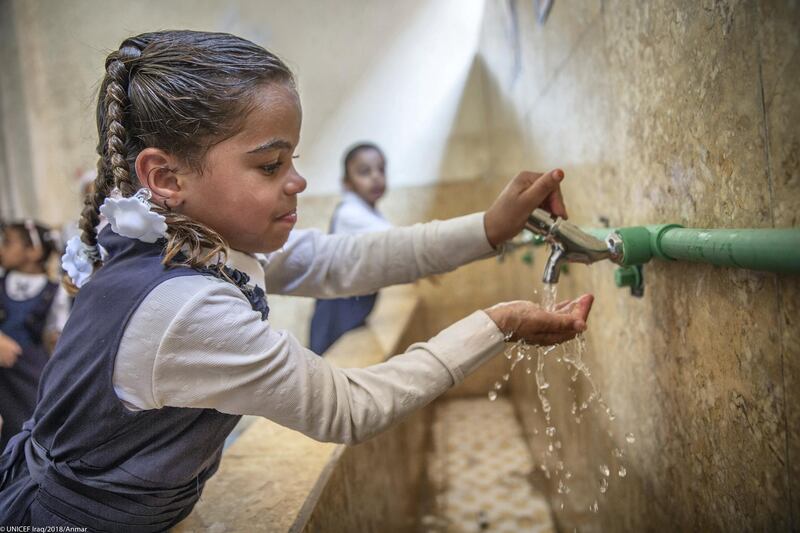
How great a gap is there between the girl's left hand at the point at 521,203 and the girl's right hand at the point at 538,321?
26 cm

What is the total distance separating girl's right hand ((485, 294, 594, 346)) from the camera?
0.76 metres

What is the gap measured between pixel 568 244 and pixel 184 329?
0.57 meters

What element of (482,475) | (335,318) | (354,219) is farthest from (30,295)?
(482,475)

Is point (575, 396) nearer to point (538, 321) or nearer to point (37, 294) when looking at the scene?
point (538, 321)

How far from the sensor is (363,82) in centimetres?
400

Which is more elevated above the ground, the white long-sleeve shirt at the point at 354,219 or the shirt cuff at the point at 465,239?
the white long-sleeve shirt at the point at 354,219

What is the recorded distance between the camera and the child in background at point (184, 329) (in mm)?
690

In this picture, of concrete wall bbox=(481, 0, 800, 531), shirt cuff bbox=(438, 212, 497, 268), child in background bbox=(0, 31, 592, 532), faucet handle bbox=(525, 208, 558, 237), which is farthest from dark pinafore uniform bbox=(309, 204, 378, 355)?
child in background bbox=(0, 31, 592, 532)

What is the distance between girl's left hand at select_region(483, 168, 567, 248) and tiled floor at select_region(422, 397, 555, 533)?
132 cm

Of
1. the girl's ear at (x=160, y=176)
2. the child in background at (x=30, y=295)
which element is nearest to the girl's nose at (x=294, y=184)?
the girl's ear at (x=160, y=176)

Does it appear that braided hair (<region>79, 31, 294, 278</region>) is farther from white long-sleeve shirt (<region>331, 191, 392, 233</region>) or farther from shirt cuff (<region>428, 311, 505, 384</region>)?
white long-sleeve shirt (<region>331, 191, 392, 233</region>)

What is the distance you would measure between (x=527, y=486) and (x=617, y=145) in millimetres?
1604

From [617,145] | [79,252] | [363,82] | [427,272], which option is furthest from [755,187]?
[363,82]

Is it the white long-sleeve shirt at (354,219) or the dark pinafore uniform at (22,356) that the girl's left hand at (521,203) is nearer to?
the dark pinafore uniform at (22,356)
